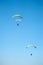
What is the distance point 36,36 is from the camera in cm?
308

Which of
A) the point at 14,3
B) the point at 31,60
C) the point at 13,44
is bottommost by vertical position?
the point at 31,60

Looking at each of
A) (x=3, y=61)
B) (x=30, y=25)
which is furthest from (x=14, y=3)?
(x=3, y=61)

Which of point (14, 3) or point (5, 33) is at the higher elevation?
point (14, 3)

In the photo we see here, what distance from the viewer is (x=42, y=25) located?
309 centimetres

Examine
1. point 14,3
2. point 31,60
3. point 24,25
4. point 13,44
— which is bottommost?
point 31,60

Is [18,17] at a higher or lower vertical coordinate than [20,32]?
higher

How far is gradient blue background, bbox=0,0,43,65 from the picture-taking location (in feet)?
10.0

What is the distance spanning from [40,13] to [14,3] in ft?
1.21

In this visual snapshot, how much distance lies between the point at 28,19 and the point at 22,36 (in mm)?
239

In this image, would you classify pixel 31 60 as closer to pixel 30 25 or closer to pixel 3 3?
pixel 30 25

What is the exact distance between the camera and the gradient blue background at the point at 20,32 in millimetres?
3055

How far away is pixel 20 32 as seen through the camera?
3070mm

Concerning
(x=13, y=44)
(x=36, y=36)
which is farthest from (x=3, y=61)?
(x=36, y=36)

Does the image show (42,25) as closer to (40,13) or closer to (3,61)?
(40,13)
